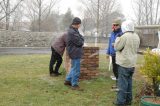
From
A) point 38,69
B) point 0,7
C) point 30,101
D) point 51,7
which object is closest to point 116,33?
point 30,101

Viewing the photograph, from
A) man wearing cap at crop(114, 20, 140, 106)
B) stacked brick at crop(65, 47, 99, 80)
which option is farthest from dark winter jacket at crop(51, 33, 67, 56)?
man wearing cap at crop(114, 20, 140, 106)

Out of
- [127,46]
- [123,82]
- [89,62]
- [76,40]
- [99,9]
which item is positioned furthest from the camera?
[99,9]

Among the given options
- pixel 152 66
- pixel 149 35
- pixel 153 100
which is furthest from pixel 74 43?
pixel 149 35

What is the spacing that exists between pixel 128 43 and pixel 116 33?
5.83 ft

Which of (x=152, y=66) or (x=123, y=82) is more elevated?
(x=152, y=66)

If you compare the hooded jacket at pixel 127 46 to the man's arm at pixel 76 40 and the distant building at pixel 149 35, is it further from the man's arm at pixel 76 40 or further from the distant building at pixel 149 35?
the distant building at pixel 149 35

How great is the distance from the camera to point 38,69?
10.9m

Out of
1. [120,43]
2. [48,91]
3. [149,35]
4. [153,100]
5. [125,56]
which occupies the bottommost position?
[48,91]

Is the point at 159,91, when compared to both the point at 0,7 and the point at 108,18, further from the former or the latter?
the point at 108,18

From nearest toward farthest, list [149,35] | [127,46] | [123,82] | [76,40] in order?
[127,46]
[123,82]
[76,40]
[149,35]

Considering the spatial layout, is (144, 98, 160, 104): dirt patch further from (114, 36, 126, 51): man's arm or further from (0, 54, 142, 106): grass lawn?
(114, 36, 126, 51): man's arm

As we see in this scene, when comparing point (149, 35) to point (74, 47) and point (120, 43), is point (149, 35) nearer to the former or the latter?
point (74, 47)

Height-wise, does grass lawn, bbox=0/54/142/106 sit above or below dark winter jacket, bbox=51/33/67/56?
below

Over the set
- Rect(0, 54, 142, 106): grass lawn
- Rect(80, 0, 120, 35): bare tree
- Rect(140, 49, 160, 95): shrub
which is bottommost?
Rect(0, 54, 142, 106): grass lawn
